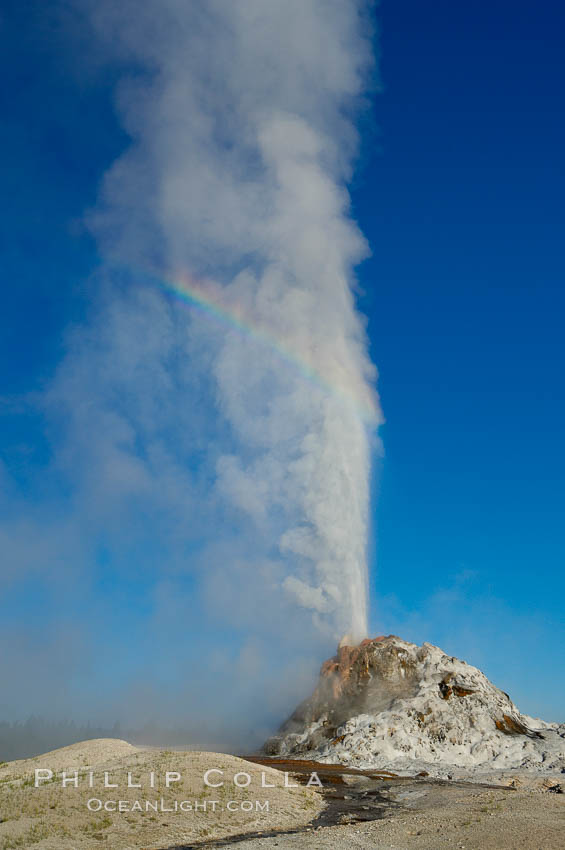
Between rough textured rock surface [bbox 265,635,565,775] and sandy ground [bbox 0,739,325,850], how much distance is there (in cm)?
4244

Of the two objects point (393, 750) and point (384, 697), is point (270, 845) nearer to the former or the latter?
point (393, 750)

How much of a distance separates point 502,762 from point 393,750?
1631 cm

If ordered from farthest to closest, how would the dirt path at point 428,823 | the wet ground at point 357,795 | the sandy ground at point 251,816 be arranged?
1. the wet ground at point 357,795
2. the sandy ground at point 251,816
3. the dirt path at point 428,823

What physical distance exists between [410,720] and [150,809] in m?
69.8

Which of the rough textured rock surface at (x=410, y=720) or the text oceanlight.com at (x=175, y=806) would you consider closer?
the text oceanlight.com at (x=175, y=806)

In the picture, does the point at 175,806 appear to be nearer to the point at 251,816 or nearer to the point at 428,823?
the point at 251,816

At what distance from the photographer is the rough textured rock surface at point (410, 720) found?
84250mm

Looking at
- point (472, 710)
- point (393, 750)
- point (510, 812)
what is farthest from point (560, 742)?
point (510, 812)

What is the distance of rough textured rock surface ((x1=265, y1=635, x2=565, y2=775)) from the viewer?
8425cm

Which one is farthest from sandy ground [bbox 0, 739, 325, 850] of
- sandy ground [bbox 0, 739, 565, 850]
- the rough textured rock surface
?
the rough textured rock surface

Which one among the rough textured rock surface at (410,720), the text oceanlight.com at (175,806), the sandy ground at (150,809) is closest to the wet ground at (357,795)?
the sandy ground at (150,809)

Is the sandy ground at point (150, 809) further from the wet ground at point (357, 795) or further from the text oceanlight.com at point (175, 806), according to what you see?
the wet ground at point (357, 795)

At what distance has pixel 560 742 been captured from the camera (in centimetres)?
8862

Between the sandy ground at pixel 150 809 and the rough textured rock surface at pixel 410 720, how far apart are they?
42.4 m
